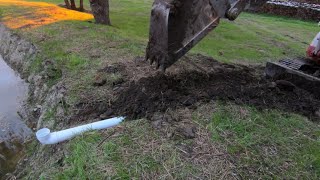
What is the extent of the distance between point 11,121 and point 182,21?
4.13 metres

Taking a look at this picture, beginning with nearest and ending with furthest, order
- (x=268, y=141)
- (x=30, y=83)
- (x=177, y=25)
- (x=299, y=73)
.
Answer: (x=177, y=25)
(x=268, y=141)
(x=299, y=73)
(x=30, y=83)

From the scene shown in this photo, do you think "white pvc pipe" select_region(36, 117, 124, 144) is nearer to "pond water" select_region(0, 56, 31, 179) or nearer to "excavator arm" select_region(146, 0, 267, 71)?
"excavator arm" select_region(146, 0, 267, 71)

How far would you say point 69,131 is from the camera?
13.8 ft

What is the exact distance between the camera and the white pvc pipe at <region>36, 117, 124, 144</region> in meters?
4.06

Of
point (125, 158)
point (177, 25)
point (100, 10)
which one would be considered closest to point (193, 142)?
point (125, 158)

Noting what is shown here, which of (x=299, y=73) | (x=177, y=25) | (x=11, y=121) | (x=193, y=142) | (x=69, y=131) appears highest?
(x=177, y=25)

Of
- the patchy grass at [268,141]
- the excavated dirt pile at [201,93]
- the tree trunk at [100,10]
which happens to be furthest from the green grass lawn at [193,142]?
the tree trunk at [100,10]

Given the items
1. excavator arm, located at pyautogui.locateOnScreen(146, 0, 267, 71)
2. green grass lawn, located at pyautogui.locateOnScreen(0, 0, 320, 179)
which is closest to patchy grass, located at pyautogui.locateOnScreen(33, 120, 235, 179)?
green grass lawn, located at pyautogui.locateOnScreen(0, 0, 320, 179)

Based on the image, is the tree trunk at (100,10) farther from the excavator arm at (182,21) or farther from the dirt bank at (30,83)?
the excavator arm at (182,21)

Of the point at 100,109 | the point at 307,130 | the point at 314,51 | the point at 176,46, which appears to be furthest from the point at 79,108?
the point at 314,51

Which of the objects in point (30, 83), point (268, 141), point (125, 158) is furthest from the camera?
point (30, 83)

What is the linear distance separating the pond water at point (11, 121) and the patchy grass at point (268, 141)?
3149 mm

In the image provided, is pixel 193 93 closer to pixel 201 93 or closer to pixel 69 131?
pixel 201 93

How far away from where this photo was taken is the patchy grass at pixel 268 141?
11.9ft
